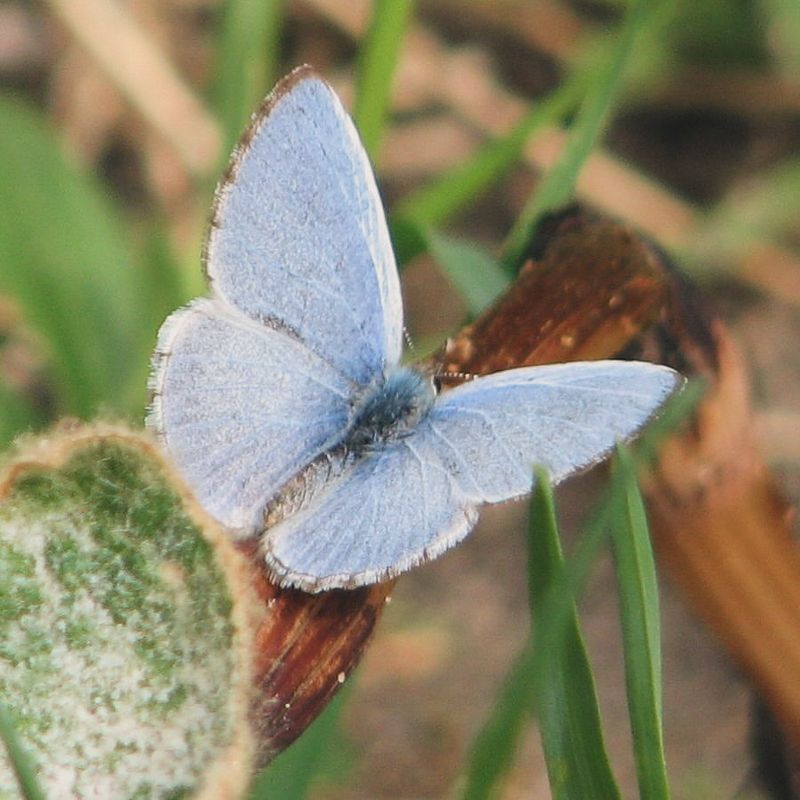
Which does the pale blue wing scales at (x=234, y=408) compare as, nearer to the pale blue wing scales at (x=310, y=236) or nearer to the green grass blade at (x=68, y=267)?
the pale blue wing scales at (x=310, y=236)

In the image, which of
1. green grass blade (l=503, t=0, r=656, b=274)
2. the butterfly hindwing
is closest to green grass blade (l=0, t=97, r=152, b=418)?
green grass blade (l=503, t=0, r=656, b=274)

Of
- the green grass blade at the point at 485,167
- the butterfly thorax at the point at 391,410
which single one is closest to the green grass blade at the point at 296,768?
the butterfly thorax at the point at 391,410

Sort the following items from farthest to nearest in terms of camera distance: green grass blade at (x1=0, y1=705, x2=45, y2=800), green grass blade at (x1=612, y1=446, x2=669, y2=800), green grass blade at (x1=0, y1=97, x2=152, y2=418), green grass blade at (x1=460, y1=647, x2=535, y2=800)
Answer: green grass blade at (x1=0, y1=97, x2=152, y2=418)
green grass blade at (x1=612, y1=446, x2=669, y2=800)
green grass blade at (x1=460, y1=647, x2=535, y2=800)
green grass blade at (x1=0, y1=705, x2=45, y2=800)

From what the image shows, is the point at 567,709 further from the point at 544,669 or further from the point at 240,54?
the point at 240,54

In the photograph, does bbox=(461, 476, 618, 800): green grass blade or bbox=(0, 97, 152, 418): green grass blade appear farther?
bbox=(0, 97, 152, 418): green grass blade

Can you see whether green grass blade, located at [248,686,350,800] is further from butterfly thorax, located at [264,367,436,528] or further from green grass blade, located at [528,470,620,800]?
butterfly thorax, located at [264,367,436,528]

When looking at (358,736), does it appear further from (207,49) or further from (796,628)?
(207,49)

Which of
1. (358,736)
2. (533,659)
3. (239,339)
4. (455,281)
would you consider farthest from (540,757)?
(533,659)
